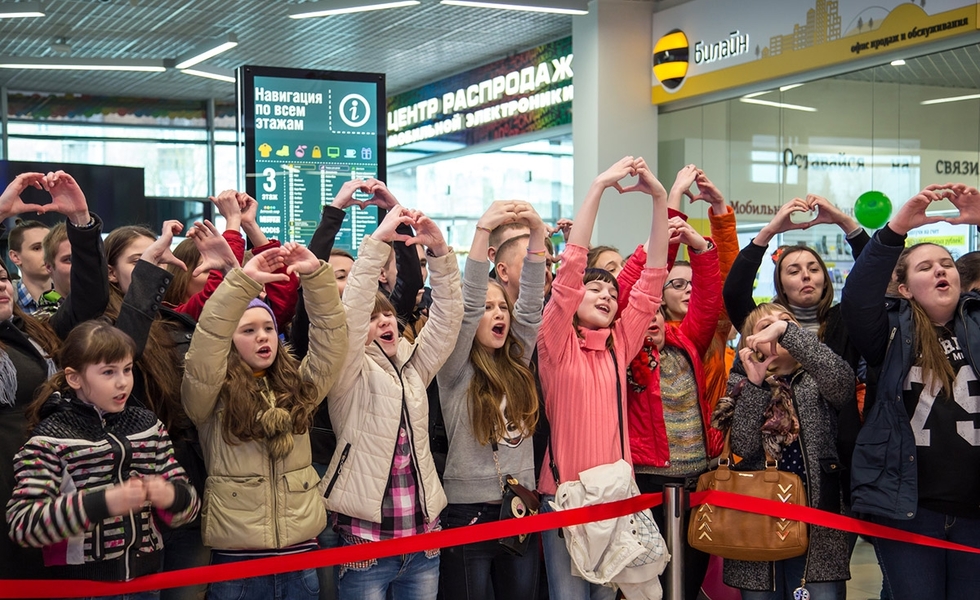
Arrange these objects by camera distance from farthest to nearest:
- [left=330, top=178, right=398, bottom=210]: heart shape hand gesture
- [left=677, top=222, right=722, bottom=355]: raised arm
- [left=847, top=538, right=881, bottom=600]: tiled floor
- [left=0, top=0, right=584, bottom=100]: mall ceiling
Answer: [left=0, top=0, right=584, bottom=100]: mall ceiling, [left=847, top=538, right=881, bottom=600]: tiled floor, [left=677, top=222, right=722, bottom=355]: raised arm, [left=330, top=178, right=398, bottom=210]: heart shape hand gesture

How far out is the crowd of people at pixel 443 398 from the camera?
2.95 m

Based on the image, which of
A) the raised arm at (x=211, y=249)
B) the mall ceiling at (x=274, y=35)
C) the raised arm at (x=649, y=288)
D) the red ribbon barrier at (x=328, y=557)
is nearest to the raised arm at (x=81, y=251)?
the raised arm at (x=211, y=249)

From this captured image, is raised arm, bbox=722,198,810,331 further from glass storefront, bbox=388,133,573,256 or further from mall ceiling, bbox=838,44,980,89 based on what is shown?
glass storefront, bbox=388,133,573,256

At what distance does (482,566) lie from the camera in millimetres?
3441

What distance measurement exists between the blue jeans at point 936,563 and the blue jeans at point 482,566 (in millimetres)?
1269

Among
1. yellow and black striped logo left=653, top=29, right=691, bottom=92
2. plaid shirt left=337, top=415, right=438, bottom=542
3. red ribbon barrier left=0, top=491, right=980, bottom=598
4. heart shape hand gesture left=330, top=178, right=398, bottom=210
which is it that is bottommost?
red ribbon barrier left=0, top=491, right=980, bottom=598

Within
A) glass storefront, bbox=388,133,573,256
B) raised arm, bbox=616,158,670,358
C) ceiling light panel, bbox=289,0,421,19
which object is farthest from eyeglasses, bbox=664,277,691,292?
glass storefront, bbox=388,133,573,256

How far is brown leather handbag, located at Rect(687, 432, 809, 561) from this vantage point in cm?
351

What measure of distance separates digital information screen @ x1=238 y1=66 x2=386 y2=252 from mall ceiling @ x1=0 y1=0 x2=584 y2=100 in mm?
3935

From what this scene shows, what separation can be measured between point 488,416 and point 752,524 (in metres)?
1.03

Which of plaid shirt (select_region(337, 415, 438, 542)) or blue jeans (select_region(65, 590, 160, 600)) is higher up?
plaid shirt (select_region(337, 415, 438, 542))

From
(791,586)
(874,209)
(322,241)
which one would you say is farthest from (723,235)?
(874,209)

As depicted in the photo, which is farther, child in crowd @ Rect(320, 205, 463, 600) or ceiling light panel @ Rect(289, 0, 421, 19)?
ceiling light panel @ Rect(289, 0, 421, 19)

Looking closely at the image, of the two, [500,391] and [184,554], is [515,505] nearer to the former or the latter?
[500,391]
